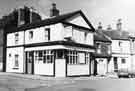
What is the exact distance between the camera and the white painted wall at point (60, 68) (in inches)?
700

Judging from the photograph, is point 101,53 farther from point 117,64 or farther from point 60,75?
point 60,75

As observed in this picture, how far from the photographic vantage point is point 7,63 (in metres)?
24.5

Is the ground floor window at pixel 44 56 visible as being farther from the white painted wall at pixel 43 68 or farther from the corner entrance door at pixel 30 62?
the corner entrance door at pixel 30 62

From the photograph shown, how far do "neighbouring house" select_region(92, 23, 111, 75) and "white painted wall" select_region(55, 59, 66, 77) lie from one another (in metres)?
6.42

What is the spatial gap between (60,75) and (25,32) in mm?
7732

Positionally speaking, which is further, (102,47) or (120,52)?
(120,52)

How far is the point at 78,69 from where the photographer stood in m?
19.5

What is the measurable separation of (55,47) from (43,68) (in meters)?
2.85

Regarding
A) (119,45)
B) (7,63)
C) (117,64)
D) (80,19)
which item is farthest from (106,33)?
(7,63)

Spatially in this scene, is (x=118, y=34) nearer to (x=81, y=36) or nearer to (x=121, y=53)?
(x=121, y=53)

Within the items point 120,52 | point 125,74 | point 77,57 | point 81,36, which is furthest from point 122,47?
point 77,57

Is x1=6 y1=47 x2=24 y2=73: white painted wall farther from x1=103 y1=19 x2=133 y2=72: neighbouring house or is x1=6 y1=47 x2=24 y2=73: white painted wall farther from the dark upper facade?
x1=103 y1=19 x2=133 y2=72: neighbouring house

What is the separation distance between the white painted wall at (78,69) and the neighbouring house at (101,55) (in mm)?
2771

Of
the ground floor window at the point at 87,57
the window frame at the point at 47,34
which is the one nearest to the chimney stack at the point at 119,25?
the ground floor window at the point at 87,57
